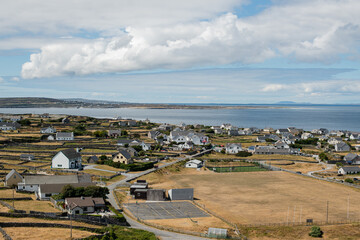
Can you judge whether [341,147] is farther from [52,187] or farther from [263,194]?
[52,187]

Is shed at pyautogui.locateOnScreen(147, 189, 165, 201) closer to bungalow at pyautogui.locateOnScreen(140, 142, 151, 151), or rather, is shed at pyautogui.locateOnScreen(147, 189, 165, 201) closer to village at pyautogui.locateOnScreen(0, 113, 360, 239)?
village at pyautogui.locateOnScreen(0, 113, 360, 239)

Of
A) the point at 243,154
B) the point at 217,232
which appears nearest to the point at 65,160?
the point at 217,232

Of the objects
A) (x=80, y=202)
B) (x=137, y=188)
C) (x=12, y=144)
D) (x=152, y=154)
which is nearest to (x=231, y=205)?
(x=137, y=188)

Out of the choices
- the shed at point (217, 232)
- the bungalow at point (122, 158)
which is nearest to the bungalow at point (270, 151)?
the bungalow at point (122, 158)

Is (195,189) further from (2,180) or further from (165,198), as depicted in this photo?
(2,180)

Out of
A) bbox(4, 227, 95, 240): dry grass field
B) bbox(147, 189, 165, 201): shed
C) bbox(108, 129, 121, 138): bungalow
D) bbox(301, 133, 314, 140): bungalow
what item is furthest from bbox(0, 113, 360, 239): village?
bbox(301, 133, 314, 140): bungalow

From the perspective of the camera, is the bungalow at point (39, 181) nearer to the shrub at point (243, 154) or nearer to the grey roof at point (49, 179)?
the grey roof at point (49, 179)
